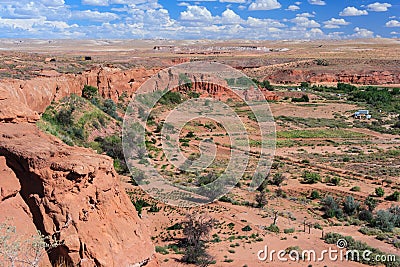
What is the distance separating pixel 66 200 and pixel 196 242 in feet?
24.4

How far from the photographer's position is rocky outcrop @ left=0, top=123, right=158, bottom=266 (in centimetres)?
880

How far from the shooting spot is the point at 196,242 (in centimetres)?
1528

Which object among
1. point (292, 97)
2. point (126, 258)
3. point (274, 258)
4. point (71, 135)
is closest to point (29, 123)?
point (126, 258)

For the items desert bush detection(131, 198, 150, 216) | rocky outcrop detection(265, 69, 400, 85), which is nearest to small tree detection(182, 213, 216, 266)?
desert bush detection(131, 198, 150, 216)

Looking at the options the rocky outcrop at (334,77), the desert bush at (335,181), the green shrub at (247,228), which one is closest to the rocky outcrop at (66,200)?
the green shrub at (247,228)

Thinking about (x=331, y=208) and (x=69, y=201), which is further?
(x=331, y=208)

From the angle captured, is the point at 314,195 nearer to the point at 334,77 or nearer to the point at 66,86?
the point at 66,86

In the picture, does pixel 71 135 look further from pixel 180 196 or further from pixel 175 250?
pixel 175 250

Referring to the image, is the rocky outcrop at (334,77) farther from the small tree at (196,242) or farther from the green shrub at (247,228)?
the small tree at (196,242)

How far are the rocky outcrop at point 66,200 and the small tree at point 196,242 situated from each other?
4569 millimetres

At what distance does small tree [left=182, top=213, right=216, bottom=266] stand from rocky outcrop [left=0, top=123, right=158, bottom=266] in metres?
4.57

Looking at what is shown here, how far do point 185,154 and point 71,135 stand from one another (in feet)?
32.5

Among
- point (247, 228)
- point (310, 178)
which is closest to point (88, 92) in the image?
point (310, 178)

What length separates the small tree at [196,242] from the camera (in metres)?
14.1
